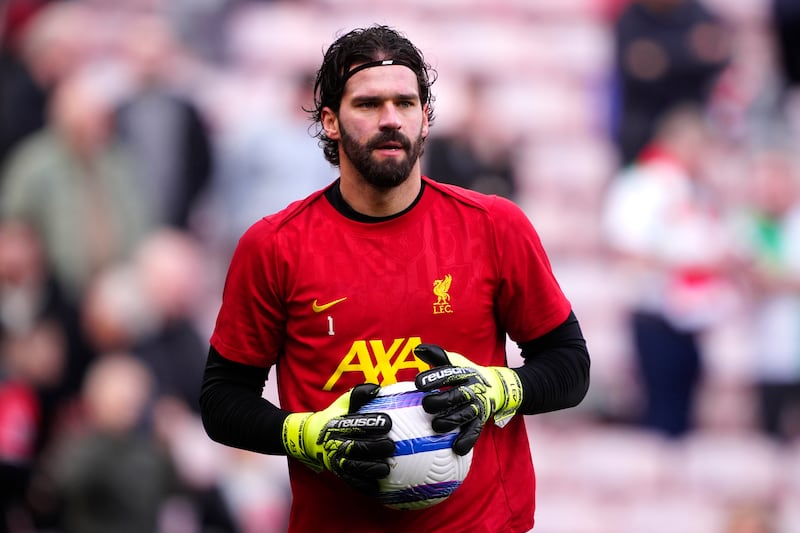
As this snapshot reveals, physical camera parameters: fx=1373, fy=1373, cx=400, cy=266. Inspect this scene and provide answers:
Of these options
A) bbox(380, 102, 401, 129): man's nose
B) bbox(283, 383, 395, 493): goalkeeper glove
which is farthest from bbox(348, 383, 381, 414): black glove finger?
bbox(380, 102, 401, 129): man's nose

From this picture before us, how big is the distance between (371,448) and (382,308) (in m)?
0.50

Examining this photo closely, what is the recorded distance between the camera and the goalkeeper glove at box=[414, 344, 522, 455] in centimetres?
379

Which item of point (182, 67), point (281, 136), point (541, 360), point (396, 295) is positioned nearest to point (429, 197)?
point (396, 295)

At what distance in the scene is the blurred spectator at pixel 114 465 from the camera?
29.6 ft

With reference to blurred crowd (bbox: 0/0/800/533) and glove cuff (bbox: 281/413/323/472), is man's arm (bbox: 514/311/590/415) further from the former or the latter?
blurred crowd (bbox: 0/0/800/533)

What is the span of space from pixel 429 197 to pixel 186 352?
5.81 metres

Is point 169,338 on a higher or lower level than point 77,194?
lower

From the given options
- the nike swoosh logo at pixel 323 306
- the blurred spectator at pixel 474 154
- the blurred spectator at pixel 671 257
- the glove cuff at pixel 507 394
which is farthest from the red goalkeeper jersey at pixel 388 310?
the blurred spectator at pixel 671 257

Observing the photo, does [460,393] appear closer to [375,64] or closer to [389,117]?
[389,117]

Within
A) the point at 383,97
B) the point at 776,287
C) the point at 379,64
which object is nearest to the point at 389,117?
the point at 383,97

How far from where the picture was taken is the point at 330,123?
14.0 ft

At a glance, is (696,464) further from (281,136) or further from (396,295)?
(396,295)

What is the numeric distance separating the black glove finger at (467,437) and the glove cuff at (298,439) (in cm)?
42

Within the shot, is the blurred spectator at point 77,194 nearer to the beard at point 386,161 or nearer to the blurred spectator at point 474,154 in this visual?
the blurred spectator at point 474,154
